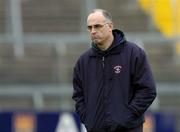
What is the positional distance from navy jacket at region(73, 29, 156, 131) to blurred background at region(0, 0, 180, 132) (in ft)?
16.8

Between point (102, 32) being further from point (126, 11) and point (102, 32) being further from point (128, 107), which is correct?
point (126, 11)

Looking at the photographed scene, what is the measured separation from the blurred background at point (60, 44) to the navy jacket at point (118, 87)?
5.12 meters

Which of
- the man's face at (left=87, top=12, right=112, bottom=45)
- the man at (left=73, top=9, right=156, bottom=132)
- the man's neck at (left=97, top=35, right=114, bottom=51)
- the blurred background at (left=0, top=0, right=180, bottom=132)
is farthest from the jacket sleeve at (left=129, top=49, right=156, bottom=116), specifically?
the blurred background at (left=0, top=0, right=180, bottom=132)

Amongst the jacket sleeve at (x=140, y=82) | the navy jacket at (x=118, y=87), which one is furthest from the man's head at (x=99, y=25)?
the jacket sleeve at (x=140, y=82)

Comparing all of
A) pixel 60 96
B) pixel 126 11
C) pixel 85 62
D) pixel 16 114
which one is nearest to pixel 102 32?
pixel 85 62

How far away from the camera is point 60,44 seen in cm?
1189

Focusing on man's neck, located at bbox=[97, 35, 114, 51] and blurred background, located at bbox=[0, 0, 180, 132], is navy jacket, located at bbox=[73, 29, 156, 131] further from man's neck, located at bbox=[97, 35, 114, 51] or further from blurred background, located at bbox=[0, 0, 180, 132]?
blurred background, located at bbox=[0, 0, 180, 132]

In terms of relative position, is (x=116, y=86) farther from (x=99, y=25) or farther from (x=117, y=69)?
(x=99, y=25)

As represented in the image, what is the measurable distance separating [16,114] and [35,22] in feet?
9.61

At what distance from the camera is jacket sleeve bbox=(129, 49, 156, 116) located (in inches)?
212

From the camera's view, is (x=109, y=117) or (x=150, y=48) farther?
(x=150, y=48)

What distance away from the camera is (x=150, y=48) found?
11961mm

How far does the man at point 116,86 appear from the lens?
212 inches

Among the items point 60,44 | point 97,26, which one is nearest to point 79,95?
point 97,26
